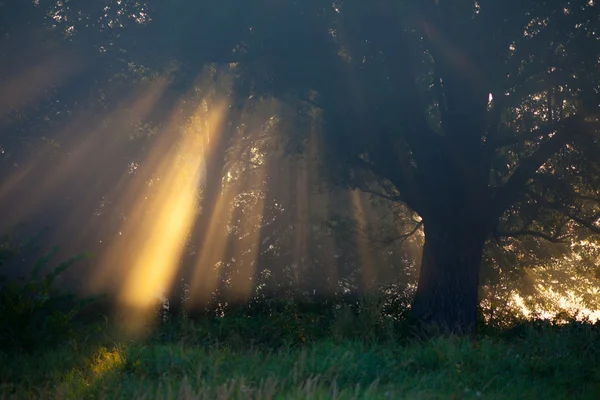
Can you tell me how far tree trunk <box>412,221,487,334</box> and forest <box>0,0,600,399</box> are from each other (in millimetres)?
46

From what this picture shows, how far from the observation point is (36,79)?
16062 millimetres

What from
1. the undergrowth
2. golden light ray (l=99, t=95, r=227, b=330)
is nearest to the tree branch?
the undergrowth

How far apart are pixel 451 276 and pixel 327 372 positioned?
838 centimetres

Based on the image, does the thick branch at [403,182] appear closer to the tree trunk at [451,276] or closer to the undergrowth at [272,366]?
the tree trunk at [451,276]

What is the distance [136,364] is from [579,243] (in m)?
17.6

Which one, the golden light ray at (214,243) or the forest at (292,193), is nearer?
the forest at (292,193)

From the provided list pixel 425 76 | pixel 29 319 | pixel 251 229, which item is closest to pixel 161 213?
pixel 251 229

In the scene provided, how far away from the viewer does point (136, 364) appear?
6.98m

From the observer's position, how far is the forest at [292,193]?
25.5ft

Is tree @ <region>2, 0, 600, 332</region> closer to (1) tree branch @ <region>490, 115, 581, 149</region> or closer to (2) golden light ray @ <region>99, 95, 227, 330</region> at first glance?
(1) tree branch @ <region>490, 115, 581, 149</region>

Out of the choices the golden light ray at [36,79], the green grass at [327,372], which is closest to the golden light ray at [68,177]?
the golden light ray at [36,79]

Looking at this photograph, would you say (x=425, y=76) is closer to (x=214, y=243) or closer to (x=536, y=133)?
(x=536, y=133)

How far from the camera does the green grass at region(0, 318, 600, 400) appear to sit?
5.84 metres

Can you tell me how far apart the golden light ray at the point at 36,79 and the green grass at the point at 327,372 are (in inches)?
325
